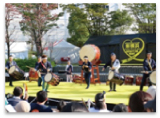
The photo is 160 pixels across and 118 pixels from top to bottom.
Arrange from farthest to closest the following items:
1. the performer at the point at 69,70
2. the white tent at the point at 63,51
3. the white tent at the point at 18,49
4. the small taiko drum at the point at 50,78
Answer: the performer at the point at 69,70, the white tent at the point at 63,51, the white tent at the point at 18,49, the small taiko drum at the point at 50,78

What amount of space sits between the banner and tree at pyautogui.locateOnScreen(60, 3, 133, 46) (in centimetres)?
87

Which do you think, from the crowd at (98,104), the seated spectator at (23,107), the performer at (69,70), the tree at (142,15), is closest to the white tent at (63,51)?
the performer at (69,70)

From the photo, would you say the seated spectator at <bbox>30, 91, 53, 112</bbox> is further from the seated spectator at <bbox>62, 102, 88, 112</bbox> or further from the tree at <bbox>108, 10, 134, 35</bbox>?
the tree at <bbox>108, 10, 134, 35</bbox>

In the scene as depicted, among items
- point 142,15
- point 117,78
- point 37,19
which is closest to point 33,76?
point 37,19

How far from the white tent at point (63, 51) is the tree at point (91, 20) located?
8.1 inches

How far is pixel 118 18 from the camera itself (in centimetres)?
790

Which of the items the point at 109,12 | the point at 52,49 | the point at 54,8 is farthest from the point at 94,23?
the point at 52,49

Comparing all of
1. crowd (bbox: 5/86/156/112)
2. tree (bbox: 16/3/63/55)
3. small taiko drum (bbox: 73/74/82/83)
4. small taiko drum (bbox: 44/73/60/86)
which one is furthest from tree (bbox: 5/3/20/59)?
crowd (bbox: 5/86/156/112)

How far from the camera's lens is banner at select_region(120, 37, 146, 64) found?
8.76m

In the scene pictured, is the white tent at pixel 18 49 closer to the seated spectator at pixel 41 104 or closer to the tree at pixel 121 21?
the tree at pixel 121 21

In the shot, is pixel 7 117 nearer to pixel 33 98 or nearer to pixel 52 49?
pixel 33 98

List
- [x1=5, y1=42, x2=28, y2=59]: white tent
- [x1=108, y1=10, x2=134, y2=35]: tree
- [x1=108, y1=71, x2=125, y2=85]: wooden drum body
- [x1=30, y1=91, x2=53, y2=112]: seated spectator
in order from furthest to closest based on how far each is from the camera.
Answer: [x1=5, y1=42, x2=28, y2=59]: white tent
[x1=108, y1=10, x2=134, y2=35]: tree
[x1=108, y1=71, x2=125, y2=85]: wooden drum body
[x1=30, y1=91, x2=53, y2=112]: seated spectator

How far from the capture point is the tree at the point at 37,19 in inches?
277

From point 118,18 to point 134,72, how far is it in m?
2.19
